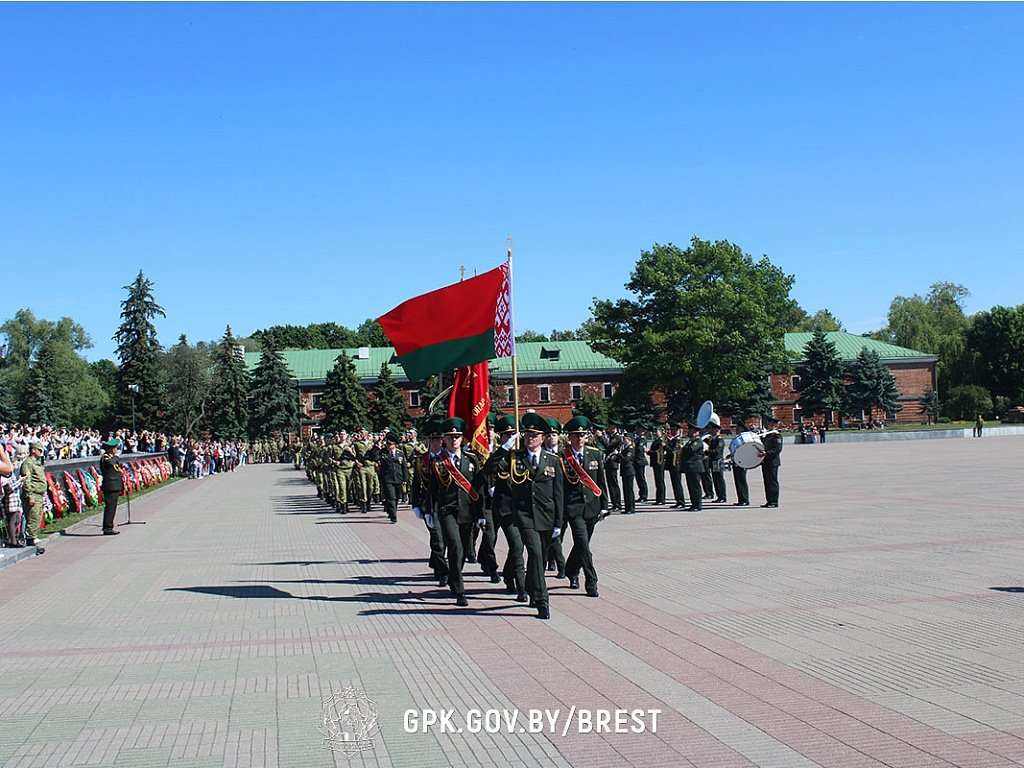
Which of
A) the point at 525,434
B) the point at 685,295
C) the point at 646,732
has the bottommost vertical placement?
the point at 646,732

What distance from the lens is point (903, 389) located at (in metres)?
95.5

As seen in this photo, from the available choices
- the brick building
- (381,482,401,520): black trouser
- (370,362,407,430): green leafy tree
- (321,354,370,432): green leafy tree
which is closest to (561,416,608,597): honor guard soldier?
(381,482,401,520): black trouser

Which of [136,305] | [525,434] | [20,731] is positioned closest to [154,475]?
[525,434]

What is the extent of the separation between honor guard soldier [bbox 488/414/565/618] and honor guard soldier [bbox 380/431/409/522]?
11.2 m

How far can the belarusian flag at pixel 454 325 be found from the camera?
13844 mm

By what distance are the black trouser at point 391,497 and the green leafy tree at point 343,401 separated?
5995 cm

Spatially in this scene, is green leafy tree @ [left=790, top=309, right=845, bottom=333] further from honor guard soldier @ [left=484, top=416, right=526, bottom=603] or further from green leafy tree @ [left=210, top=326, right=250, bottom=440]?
honor guard soldier @ [left=484, top=416, right=526, bottom=603]

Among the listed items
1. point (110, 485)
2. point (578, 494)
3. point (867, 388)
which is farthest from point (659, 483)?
point (867, 388)

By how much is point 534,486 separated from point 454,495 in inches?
39.7

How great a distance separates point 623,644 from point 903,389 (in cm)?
9352

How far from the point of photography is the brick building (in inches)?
3767

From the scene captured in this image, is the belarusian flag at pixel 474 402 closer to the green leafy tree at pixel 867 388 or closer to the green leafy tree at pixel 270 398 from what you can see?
the green leafy tree at pixel 270 398

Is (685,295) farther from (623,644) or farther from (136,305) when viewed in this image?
(623,644)

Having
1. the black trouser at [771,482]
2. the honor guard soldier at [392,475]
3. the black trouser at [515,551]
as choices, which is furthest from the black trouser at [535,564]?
the black trouser at [771,482]
